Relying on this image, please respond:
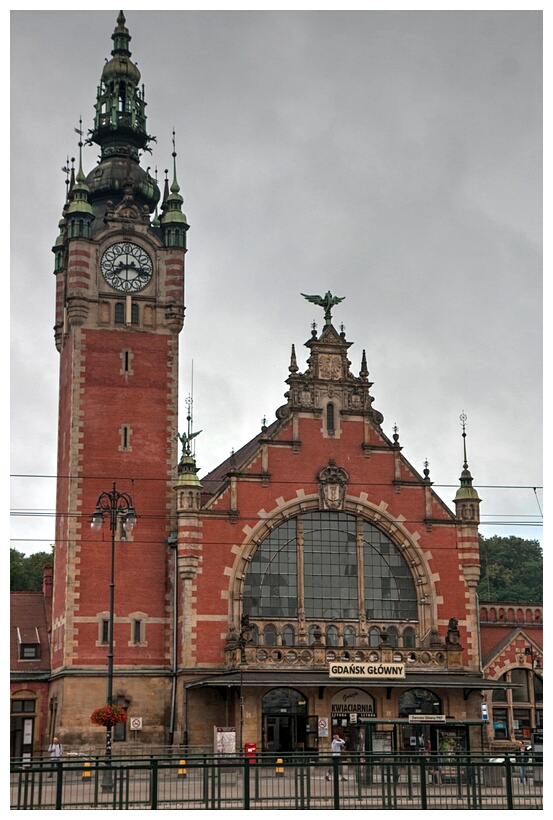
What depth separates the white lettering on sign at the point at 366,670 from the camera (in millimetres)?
53625

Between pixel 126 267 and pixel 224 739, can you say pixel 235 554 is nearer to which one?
pixel 224 739

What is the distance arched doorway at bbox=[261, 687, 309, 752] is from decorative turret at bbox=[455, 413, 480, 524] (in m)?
13.3

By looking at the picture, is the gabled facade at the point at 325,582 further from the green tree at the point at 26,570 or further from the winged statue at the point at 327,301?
the green tree at the point at 26,570

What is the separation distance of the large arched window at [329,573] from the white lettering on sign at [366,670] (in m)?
4.57

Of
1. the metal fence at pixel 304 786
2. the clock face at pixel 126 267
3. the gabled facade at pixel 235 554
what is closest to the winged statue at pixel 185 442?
the gabled facade at pixel 235 554

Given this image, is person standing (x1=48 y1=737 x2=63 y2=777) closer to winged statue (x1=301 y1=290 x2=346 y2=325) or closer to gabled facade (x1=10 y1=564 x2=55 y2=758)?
gabled facade (x1=10 y1=564 x2=55 y2=758)

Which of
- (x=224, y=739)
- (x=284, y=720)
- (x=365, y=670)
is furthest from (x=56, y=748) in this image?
(x=365, y=670)

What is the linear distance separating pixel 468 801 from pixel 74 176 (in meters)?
44.9

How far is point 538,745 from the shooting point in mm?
45969

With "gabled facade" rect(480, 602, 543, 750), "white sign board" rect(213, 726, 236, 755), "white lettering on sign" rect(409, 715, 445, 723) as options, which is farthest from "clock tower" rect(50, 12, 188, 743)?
"gabled facade" rect(480, 602, 543, 750)

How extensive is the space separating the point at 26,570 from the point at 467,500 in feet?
160

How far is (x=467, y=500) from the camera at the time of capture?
6178 cm

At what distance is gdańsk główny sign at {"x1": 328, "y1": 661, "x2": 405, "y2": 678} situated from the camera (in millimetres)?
53625

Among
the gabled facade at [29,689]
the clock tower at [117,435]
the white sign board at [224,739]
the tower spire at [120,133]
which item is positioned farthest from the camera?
the tower spire at [120,133]
